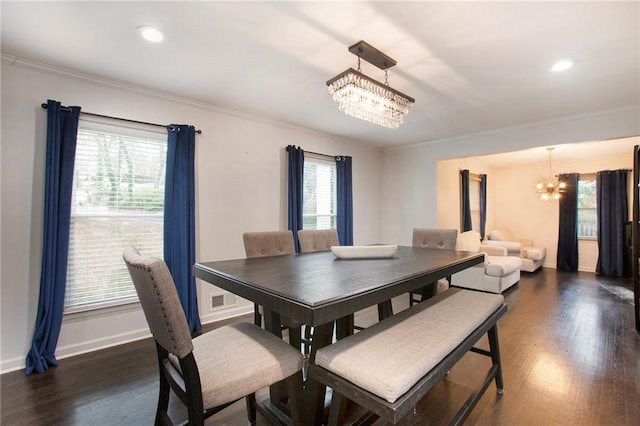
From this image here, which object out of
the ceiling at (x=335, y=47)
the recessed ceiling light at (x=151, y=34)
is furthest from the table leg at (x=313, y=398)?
the recessed ceiling light at (x=151, y=34)

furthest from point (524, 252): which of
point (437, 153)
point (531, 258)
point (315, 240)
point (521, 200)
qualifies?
point (315, 240)

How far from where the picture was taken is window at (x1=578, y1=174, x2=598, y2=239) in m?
6.43

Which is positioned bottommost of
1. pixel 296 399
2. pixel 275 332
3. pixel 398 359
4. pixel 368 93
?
pixel 296 399

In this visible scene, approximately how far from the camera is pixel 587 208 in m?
6.52

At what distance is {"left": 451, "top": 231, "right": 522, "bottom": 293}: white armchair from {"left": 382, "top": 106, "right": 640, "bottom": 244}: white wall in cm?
59

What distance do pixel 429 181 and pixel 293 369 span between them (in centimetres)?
442

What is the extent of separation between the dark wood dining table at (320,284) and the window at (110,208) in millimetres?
1545

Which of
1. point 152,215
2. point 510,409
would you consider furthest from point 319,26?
point 510,409

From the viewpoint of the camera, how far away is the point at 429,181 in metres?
5.06

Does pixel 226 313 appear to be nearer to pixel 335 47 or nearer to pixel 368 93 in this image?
pixel 368 93

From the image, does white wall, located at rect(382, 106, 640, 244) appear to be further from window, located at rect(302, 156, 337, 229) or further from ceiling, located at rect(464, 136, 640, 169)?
window, located at rect(302, 156, 337, 229)

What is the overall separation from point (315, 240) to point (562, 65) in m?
2.54

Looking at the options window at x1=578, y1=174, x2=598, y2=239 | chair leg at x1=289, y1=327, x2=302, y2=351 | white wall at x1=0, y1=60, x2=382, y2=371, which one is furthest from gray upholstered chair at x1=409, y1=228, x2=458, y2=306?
window at x1=578, y1=174, x2=598, y2=239

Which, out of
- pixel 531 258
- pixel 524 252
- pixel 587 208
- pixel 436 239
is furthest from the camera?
pixel 587 208
